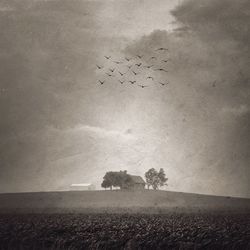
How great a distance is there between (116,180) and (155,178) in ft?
33.0

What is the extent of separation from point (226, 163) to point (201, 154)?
3.24 meters

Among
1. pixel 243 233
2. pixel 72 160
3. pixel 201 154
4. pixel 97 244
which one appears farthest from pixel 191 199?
pixel 97 244

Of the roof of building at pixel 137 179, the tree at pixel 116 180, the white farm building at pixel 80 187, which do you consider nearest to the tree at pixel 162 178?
the roof of building at pixel 137 179

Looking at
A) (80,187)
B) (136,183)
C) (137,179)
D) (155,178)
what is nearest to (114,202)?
(80,187)

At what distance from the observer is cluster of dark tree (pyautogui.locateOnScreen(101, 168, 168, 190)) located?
83625 mm

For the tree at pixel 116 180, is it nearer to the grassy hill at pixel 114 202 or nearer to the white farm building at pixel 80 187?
the white farm building at pixel 80 187

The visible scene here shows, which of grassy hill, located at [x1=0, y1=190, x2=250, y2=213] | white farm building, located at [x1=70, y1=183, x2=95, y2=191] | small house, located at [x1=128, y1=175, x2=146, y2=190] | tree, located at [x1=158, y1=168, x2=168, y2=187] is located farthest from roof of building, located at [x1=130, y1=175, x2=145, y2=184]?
grassy hill, located at [x1=0, y1=190, x2=250, y2=213]

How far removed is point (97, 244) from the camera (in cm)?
2720

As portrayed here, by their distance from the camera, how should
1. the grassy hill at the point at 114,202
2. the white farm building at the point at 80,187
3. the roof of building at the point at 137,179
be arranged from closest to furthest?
the grassy hill at the point at 114,202
the white farm building at the point at 80,187
the roof of building at the point at 137,179

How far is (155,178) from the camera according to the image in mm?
91438

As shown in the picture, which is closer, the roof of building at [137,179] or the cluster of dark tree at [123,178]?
the cluster of dark tree at [123,178]

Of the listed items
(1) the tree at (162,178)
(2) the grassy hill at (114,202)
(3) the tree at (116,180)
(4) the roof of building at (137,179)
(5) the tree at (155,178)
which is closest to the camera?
(2) the grassy hill at (114,202)

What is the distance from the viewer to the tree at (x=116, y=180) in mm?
83613

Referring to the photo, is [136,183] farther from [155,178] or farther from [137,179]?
[155,178]
